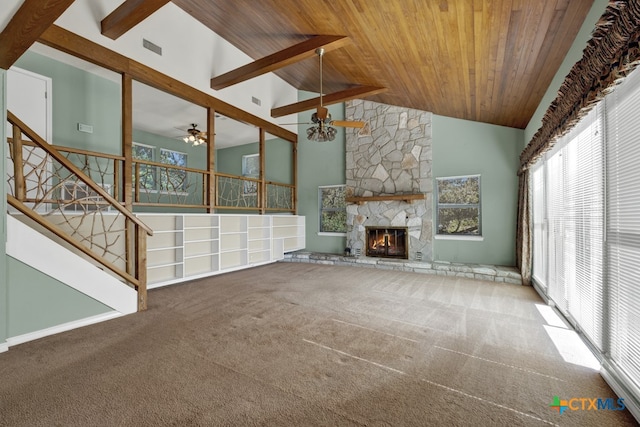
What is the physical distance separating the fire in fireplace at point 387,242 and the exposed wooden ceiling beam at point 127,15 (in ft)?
19.5

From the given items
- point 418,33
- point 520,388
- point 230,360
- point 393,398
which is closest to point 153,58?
point 418,33

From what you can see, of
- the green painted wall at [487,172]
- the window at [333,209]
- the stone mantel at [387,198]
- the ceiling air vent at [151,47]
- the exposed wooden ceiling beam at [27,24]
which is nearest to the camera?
the exposed wooden ceiling beam at [27,24]

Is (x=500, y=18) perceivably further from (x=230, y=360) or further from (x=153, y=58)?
(x=153, y=58)

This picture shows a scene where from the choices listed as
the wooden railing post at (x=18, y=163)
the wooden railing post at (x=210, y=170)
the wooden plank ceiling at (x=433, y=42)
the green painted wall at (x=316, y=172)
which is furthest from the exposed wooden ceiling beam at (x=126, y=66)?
the green painted wall at (x=316, y=172)

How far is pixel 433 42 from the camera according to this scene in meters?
3.52

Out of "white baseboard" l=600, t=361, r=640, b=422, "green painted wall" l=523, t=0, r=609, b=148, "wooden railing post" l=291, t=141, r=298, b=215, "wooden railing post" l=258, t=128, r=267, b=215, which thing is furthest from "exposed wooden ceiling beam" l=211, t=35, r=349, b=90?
"white baseboard" l=600, t=361, r=640, b=422

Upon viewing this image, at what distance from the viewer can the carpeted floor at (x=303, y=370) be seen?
1743 millimetres

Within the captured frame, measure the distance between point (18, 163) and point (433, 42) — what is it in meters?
5.05

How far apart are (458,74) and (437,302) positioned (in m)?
3.44

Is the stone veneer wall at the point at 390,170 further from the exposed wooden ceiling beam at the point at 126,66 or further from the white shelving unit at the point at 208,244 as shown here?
the exposed wooden ceiling beam at the point at 126,66

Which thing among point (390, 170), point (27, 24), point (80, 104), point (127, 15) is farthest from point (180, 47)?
point (390, 170)

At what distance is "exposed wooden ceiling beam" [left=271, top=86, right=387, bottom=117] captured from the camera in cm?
596

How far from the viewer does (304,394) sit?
1938 millimetres

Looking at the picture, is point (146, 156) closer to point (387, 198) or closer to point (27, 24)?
point (27, 24)
